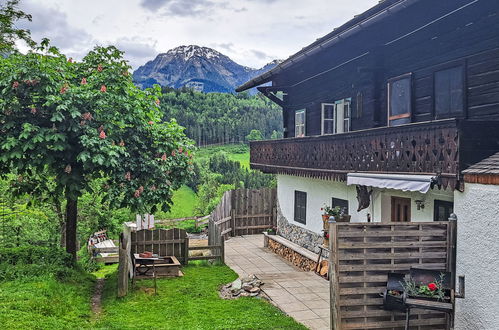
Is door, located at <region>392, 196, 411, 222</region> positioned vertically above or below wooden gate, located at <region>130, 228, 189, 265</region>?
above

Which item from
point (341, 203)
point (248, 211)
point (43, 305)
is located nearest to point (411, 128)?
point (341, 203)

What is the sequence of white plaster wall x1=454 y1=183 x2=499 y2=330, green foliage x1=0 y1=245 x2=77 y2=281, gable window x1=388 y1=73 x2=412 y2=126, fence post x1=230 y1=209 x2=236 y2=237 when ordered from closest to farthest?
white plaster wall x1=454 y1=183 x2=499 y2=330, green foliage x1=0 y1=245 x2=77 y2=281, gable window x1=388 y1=73 x2=412 y2=126, fence post x1=230 y1=209 x2=236 y2=237

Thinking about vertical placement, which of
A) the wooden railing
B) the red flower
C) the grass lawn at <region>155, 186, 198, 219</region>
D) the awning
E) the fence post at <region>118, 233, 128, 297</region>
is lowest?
the grass lawn at <region>155, 186, 198, 219</region>

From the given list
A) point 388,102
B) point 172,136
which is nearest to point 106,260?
point 172,136

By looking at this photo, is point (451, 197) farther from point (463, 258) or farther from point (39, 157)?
point (39, 157)

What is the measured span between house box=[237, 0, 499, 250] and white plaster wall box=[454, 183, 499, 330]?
490mm

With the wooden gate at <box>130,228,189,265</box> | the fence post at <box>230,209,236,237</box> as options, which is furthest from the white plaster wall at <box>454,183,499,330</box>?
the fence post at <box>230,209,236,237</box>

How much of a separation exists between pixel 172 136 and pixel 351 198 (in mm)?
5683

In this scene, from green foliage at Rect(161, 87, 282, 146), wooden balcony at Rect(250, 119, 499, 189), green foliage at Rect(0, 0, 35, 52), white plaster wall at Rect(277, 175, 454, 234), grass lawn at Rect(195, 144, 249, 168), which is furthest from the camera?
green foliage at Rect(161, 87, 282, 146)

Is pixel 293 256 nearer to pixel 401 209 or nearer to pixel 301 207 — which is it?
pixel 301 207

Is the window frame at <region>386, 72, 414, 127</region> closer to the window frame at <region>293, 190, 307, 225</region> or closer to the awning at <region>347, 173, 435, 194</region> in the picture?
the awning at <region>347, 173, 435, 194</region>

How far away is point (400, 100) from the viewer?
11.9 m

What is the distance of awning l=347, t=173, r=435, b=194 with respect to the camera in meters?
8.14

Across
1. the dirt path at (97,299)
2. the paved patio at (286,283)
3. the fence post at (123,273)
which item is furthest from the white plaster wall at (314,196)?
the dirt path at (97,299)
